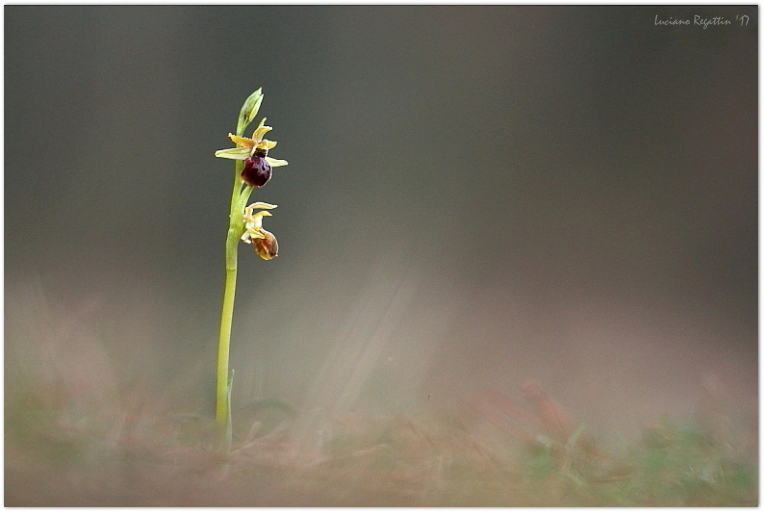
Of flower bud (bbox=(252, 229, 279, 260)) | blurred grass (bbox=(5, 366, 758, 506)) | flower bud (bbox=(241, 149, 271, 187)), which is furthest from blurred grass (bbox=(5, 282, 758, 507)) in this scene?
flower bud (bbox=(241, 149, 271, 187))


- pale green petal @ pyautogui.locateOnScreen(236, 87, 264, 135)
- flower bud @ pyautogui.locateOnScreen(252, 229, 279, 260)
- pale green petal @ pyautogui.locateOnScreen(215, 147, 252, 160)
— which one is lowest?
flower bud @ pyautogui.locateOnScreen(252, 229, 279, 260)

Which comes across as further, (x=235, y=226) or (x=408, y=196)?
(x=408, y=196)

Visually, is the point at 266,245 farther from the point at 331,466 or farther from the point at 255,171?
the point at 331,466

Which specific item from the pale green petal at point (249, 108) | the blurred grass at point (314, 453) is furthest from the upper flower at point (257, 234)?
the blurred grass at point (314, 453)

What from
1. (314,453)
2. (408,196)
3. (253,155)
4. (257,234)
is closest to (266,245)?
(257,234)

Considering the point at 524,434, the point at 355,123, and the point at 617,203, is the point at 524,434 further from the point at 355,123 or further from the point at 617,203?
the point at 355,123

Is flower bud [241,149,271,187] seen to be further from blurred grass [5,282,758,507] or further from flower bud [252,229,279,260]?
blurred grass [5,282,758,507]
